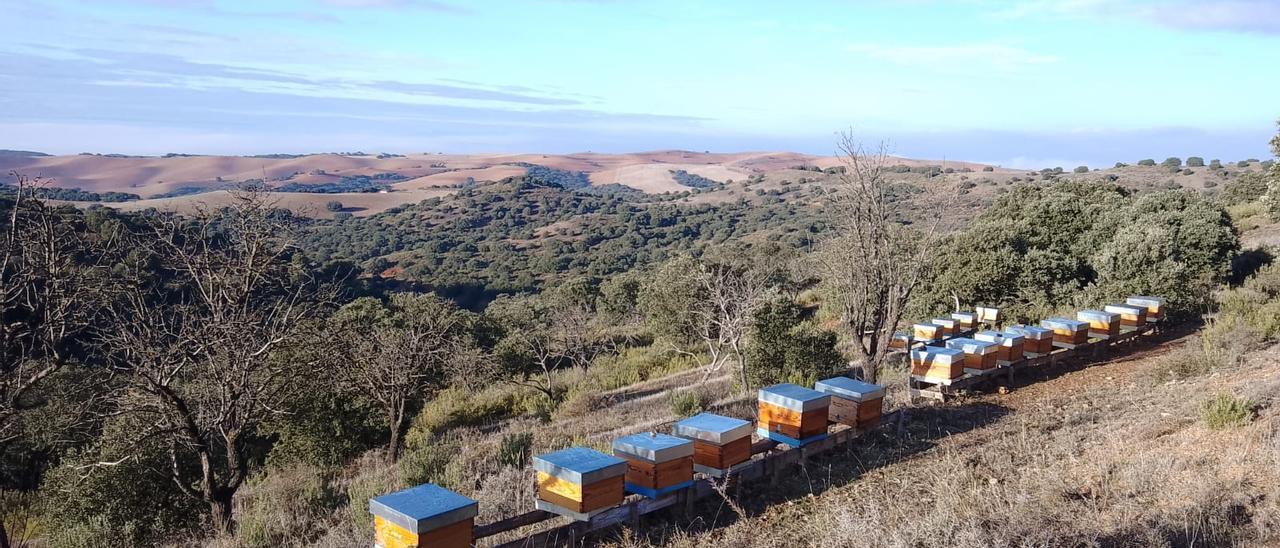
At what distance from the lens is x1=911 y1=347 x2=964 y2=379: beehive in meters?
10.1

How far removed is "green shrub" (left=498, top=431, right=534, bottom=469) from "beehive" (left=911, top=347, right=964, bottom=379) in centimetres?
565

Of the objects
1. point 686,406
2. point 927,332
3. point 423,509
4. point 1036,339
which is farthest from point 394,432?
point 1036,339

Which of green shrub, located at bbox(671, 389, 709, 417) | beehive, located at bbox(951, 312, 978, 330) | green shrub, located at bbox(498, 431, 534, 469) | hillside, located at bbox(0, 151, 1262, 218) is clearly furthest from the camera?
hillside, located at bbox(0, 151, 1262, 218)

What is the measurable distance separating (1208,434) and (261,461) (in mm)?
15622

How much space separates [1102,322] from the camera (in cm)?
1289

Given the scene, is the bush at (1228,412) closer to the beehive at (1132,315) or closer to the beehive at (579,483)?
the beehive at (579,483)

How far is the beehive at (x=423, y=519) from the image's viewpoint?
5.03 meters

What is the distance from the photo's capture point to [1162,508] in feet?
16.7

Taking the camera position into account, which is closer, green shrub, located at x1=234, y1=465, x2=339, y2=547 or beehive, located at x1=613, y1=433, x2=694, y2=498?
beehive, located at x1=613, y1=433, x2=694, y2=498

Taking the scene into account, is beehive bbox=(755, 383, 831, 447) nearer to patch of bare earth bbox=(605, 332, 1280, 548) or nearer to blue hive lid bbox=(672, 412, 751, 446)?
patch of bare earth bbox=(605, 332, 1280, 548)

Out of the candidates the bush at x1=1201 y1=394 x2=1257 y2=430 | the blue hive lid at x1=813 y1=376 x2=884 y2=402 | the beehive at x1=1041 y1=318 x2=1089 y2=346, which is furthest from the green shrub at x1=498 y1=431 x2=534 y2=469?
the beehive at x1=1041 y1=318 x2=1089 y2=346

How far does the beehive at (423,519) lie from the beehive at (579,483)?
78 centimetres

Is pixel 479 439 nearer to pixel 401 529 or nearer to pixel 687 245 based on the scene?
pixel 401 529

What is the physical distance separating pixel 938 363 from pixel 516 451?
6018 millimetres
